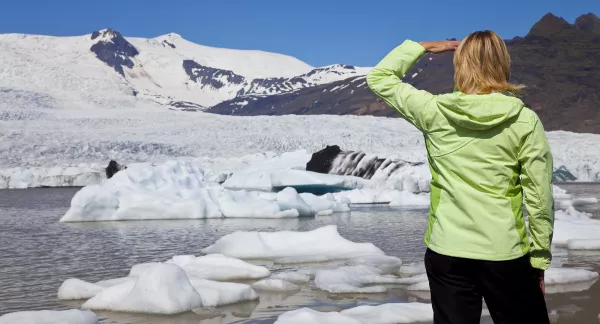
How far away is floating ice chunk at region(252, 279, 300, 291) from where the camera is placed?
528 centimetres

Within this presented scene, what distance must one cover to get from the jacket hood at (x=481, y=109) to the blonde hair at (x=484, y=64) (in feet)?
0.13

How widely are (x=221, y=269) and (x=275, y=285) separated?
0.86 metres

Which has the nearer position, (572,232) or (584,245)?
(584,245)

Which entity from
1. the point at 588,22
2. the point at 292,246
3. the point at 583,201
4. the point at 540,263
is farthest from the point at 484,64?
the point at 588,22

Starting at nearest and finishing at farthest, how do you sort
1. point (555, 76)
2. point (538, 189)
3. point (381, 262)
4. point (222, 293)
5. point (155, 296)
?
point (538, 189), point (155, 296), point (222, 293), point (381, 262), point (555, 76)

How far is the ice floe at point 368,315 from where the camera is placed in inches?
152

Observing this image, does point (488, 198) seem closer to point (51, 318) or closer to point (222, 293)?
point (51, 318)

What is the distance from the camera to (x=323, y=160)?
21969 millimetres

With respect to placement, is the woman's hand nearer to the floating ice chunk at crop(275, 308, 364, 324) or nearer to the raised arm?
the raised arm

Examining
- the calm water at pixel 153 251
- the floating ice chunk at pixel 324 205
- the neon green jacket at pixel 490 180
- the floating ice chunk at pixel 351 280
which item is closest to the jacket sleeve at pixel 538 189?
the neon green jacket at pixel 490 180

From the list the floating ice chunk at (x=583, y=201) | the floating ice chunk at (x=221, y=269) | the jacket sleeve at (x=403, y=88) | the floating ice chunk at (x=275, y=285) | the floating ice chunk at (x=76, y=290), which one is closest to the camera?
the jacket sleeve at (x=403, y=88)

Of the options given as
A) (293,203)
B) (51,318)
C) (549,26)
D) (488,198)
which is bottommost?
(51,318)

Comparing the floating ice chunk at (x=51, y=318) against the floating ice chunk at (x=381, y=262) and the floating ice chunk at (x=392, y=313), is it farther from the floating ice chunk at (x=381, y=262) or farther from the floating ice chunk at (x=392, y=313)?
the floating ice chunk at (x=381, y=262)

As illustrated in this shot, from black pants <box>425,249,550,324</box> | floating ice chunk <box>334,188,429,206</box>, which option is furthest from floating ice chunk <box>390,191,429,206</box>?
black pants <box>425,249,550,324</box>
